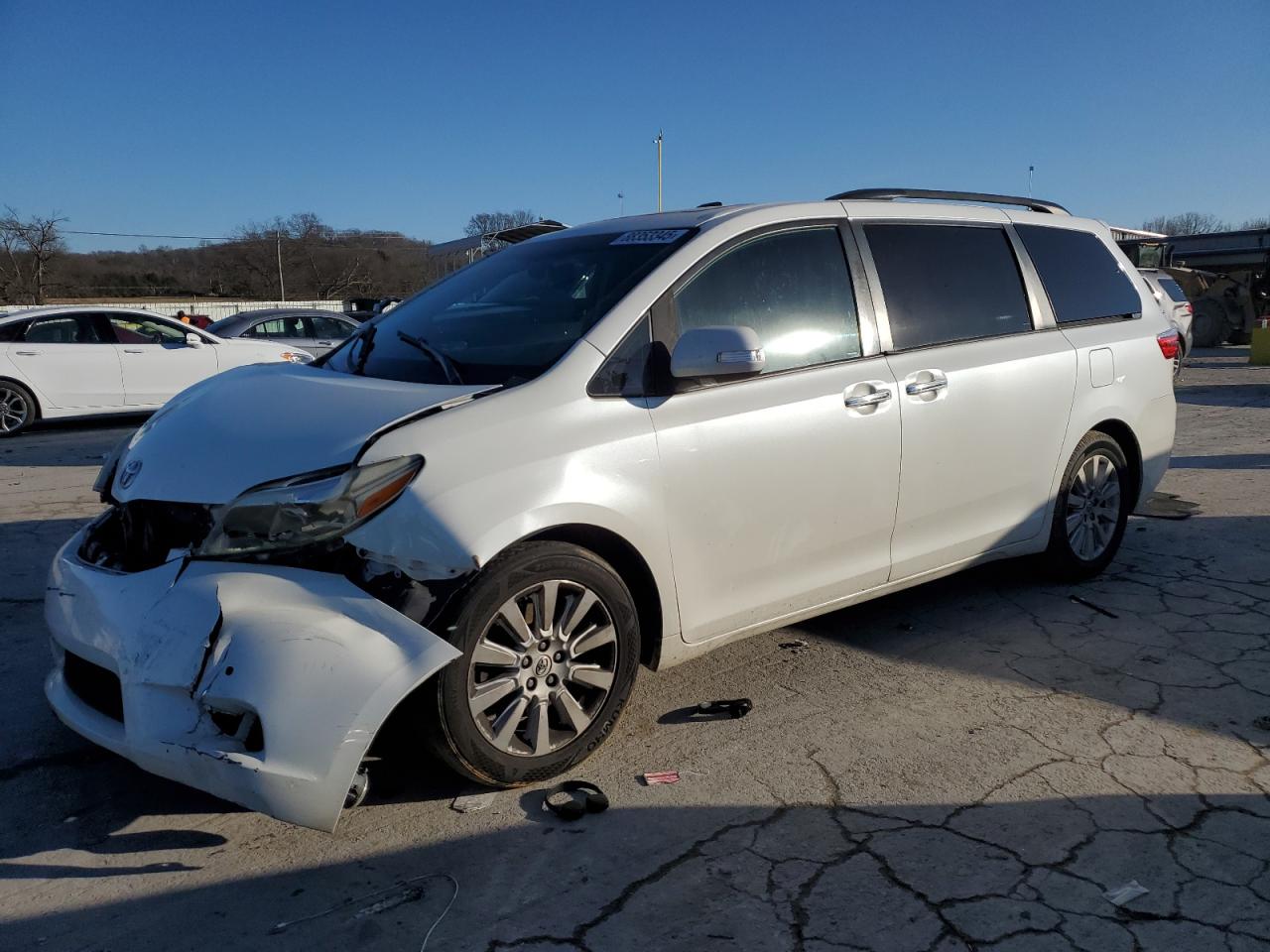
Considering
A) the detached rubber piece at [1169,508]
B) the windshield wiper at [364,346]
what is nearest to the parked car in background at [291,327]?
the windshield wiper at [364,346]

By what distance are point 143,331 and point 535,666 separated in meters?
11.3

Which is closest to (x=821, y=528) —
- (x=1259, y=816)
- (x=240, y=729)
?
(x=1259, y=816)

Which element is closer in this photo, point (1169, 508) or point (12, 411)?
point (1169, 508)

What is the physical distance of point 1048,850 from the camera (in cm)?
285

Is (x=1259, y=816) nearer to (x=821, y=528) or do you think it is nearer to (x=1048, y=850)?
(x=1048, y=850)

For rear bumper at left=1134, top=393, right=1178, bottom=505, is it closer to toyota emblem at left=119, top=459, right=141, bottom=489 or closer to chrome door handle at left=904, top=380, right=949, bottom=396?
chrome door handle at left=904, top=380, right=949, bottom=396

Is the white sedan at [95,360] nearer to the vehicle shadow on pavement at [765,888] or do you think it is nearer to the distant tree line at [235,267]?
the vehicle shadow on pavement at [765,888]

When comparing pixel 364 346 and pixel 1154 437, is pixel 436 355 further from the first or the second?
pixel 1154 437

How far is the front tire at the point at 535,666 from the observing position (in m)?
2.92

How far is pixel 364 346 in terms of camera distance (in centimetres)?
412

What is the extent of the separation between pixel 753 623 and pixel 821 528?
450mm

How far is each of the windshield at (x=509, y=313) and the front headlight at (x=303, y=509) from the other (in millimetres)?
649

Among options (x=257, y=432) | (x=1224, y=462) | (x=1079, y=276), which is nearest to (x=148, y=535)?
(x=257, y=432)

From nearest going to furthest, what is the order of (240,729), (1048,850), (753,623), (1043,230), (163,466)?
(240,729)
(1048,850)
(163,466)
(753,623)
(1043,230)
